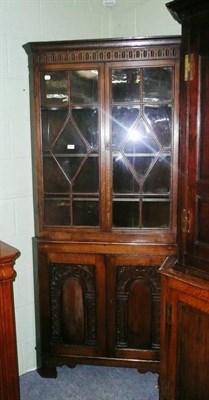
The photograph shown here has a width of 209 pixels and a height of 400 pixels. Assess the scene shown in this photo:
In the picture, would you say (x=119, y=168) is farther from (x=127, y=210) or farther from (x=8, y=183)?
(x=8, y=183)

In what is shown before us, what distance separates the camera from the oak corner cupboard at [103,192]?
Result: 2096 mm

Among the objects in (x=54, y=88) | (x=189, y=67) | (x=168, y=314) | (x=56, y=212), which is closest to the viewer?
(x=189, y=67)

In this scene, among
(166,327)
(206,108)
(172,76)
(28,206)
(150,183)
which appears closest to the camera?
(206,108)

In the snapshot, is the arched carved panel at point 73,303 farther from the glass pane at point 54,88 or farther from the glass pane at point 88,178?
the glass pane at point 54,88

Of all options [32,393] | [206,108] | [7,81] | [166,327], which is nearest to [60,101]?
[7,81]

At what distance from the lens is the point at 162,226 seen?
2.20 metres

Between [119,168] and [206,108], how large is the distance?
75 cm

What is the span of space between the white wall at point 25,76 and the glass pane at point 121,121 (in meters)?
0.58

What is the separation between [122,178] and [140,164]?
14 centimetres

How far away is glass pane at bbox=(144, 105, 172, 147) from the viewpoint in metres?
2.12

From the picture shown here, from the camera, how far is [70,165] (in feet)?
7.36

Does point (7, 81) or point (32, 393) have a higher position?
point (7, 81)

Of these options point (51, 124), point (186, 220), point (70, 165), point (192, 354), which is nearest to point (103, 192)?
point (70, 165)

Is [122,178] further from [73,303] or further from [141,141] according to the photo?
[73,303]
